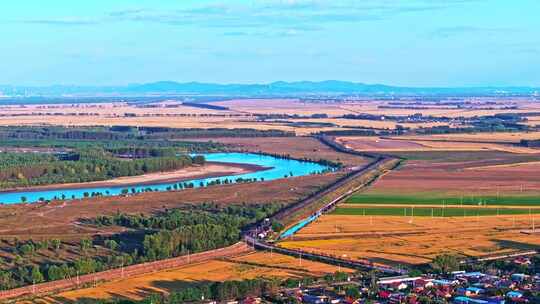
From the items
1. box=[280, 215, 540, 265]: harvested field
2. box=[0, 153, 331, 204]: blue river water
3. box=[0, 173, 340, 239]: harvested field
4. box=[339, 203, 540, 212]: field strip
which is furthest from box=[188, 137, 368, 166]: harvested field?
box=[280, 215, 540, 265]: harvested field

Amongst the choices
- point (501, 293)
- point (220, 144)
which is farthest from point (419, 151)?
point (501, 293)

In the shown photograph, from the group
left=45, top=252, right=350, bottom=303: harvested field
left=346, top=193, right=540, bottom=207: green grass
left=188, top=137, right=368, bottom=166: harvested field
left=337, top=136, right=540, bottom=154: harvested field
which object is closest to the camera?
left=45, top=252, right=350, bottom=303: harvested field

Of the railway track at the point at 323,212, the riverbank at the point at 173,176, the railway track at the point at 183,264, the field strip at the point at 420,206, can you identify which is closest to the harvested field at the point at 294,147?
the railway track at the point at 323,212

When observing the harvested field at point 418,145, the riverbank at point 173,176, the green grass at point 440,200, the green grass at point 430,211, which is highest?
the harvested field at point 418,145

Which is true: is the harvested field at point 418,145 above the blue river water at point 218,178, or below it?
above

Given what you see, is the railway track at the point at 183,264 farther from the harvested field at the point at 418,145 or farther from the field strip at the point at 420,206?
the harvested field at the point at 418,145

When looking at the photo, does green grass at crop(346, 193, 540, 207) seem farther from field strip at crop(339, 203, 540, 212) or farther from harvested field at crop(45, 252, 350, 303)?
harvested field at crop(45, 252, 350, 303)

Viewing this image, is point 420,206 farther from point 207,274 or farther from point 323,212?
point 207,274
